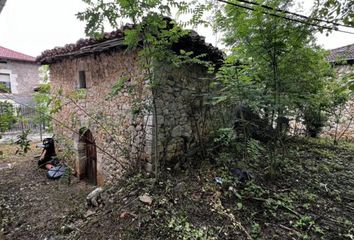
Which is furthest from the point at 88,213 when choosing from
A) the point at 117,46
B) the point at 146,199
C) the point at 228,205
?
the point at 117,46

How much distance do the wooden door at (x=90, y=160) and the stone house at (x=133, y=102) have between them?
0.19m

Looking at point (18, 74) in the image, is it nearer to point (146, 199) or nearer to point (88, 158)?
Answer: point (88, 158)

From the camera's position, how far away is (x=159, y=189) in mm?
3129

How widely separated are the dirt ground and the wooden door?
332 millimetres

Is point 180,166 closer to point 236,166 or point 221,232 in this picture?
point 236,166

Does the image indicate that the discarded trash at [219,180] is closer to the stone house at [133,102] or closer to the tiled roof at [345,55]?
the stone house at [133,102]

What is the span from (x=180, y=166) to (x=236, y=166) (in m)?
1.17

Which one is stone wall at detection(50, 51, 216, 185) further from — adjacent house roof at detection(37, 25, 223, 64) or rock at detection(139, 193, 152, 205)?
rock at detection(139, 193, 152, 205)

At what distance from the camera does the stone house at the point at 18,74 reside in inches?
518

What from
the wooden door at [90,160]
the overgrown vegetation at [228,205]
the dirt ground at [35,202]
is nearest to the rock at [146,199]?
the overgrown vegetation at [228,205]

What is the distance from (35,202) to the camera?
4.11 meters

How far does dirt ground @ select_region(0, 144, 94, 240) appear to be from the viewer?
307 centimetres

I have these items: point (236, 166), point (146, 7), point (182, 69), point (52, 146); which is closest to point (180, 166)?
point (236, 166)

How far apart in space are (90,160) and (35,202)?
5.45 ft
